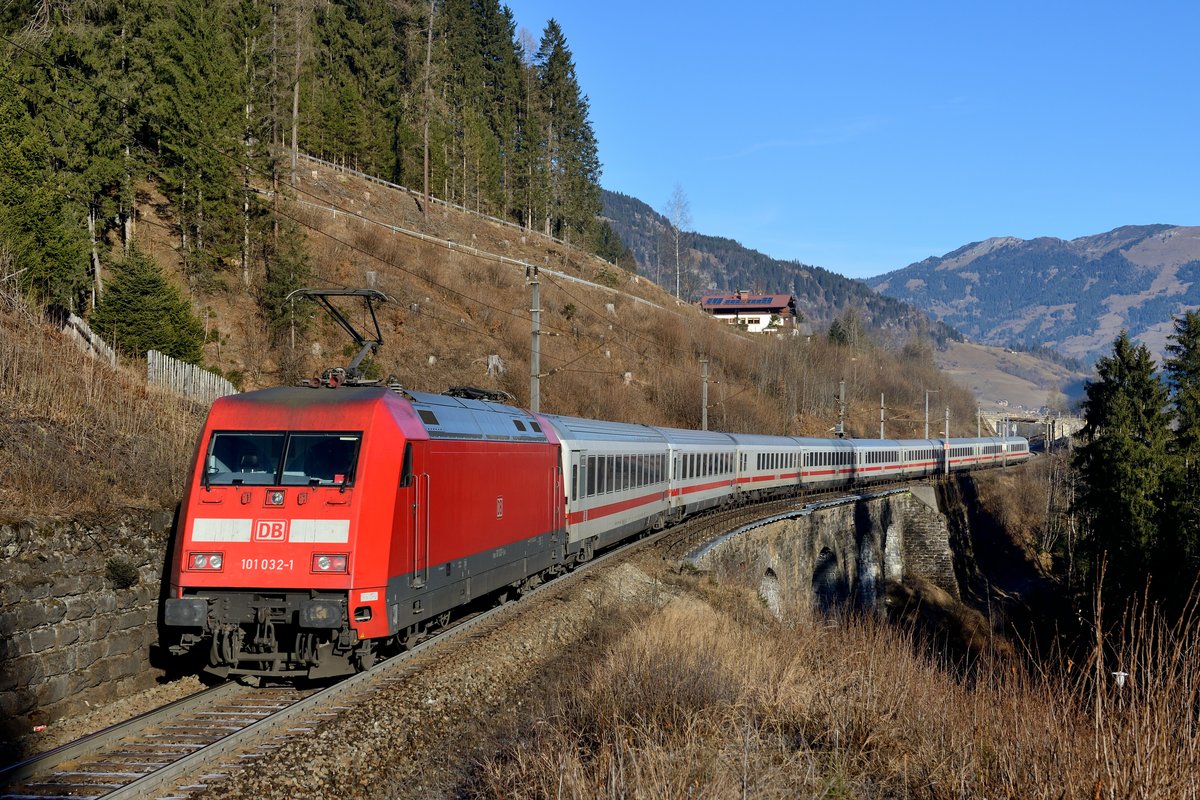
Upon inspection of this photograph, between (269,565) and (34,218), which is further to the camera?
(34,218)

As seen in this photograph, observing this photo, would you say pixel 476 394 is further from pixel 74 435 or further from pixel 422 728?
pixel 422 728

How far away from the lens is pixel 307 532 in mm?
9844

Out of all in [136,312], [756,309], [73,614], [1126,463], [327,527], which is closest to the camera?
[73,614]

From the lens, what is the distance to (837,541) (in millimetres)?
44000

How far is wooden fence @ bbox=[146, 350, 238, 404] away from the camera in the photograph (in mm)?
19531

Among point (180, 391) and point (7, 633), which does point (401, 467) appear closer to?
point (7, 633)

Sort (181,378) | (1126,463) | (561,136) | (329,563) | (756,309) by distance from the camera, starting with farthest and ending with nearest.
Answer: (756,309) < (561,136) < (1126,463) < (181,378) < (329,563)

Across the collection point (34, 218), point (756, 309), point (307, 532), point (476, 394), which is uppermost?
point (756, 309)

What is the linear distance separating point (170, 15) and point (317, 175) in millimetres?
26225

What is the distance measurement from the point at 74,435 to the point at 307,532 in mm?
4704

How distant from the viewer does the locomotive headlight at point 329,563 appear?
973cm

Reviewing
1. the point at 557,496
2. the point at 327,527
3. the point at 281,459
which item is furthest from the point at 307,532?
the point at 557,496

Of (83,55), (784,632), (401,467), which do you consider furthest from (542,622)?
(83,55)

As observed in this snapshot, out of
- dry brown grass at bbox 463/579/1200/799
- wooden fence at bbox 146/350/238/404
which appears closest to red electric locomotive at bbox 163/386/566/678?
dry brown grass at bbox 463/579/1200/799
